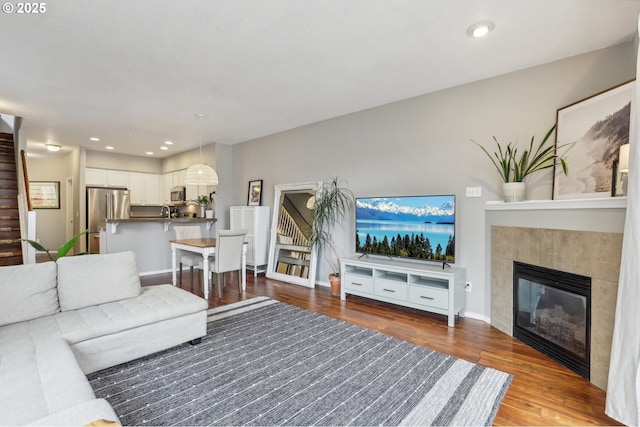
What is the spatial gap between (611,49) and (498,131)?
1.01m

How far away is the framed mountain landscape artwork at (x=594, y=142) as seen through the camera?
2.32 m

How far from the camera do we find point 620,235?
6.32ft

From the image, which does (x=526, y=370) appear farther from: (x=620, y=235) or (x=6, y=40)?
(x=6, y=40)

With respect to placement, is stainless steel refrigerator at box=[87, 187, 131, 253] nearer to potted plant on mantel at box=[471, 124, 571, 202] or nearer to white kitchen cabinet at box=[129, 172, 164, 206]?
white kitchen cabinet at box=[129, 172, 164, 206]

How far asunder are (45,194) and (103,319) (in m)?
8.35

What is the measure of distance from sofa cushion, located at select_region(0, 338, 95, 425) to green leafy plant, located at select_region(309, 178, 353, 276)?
3213mm

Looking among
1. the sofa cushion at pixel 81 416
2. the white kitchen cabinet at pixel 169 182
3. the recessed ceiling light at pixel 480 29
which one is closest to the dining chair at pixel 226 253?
the sofa cushion at pixel 81 416

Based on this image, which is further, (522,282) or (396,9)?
→ (522,282)

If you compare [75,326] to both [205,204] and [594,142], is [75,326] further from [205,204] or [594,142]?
[205,204]

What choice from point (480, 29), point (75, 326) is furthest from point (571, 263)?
point (75, 326)

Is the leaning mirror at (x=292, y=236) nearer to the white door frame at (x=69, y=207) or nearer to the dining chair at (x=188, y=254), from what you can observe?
the dining chair at (x=188, y=254)

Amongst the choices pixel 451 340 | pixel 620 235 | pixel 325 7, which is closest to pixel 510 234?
pixel 620 235

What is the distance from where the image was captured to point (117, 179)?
23.9 ft

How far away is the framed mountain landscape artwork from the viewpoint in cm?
232
